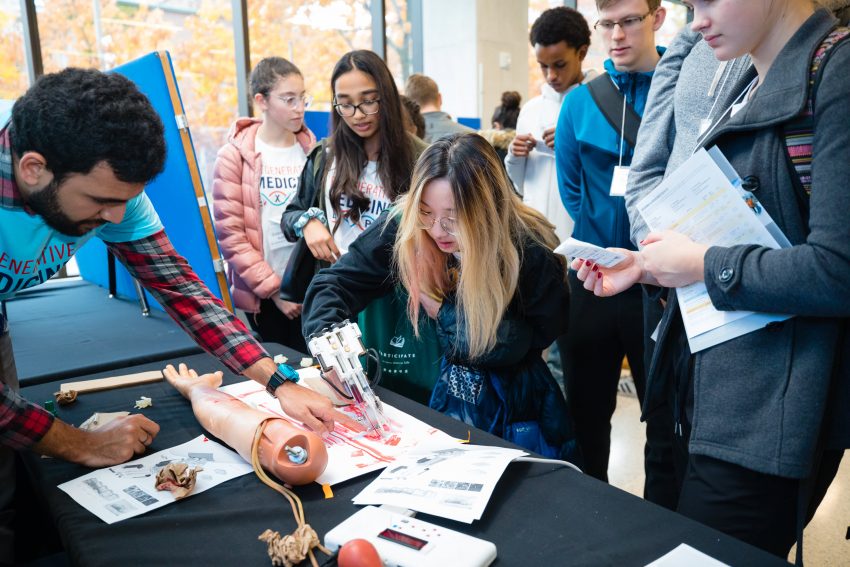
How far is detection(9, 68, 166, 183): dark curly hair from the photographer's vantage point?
3.38 ft

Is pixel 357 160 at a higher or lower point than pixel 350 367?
higher

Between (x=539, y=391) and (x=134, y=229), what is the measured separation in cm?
98

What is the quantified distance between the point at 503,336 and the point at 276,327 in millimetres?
1315

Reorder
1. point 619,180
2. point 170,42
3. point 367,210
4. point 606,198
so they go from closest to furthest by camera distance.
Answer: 1. point 619,180
2. point 606,198
3. point 367,210
4. point 170,42

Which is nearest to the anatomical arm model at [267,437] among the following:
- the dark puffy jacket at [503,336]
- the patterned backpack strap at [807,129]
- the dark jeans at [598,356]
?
the dark puffy jacket at [503,336]

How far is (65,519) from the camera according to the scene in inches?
36.6

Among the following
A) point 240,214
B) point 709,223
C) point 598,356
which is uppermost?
point 709,223

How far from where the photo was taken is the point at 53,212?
113 cm

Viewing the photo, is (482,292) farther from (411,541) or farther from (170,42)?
(170,42)

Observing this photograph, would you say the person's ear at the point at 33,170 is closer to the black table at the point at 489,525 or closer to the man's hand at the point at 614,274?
the black table at the point at 489,525

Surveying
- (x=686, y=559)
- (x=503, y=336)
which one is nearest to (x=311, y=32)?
(x=503, y=336)

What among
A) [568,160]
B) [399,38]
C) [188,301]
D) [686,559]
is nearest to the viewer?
[686,559]

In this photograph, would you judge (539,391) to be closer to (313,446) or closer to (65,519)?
(313,446)

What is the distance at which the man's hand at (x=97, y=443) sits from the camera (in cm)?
108
